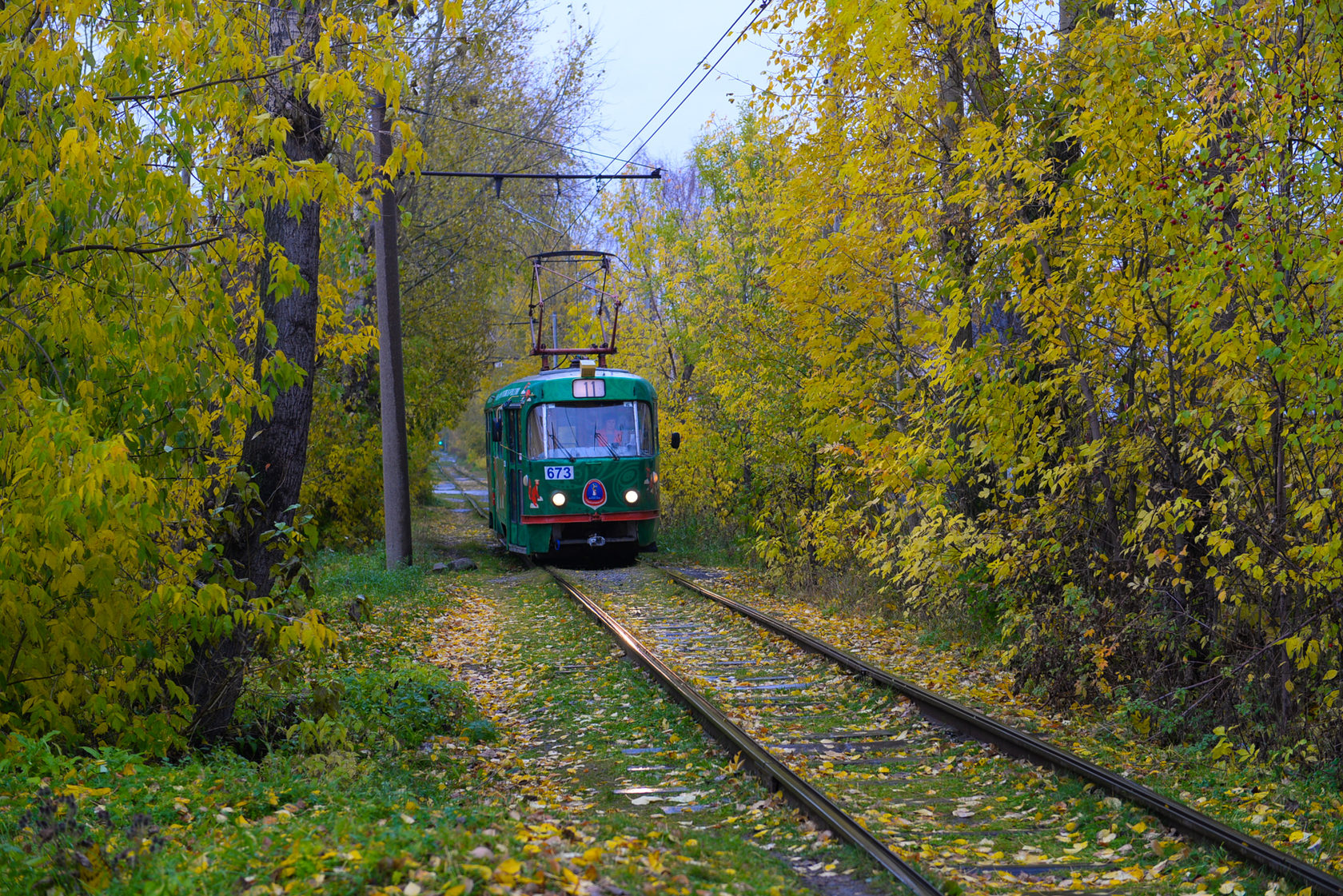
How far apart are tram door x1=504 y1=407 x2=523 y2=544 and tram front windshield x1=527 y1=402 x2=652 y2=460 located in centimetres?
32

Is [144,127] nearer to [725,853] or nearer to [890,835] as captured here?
[725,853]

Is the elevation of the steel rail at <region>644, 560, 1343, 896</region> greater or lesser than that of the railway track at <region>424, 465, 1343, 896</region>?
greater

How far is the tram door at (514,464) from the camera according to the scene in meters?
18.8

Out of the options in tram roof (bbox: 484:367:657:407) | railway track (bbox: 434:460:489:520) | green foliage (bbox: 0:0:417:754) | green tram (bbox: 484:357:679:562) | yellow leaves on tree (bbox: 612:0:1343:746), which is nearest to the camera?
green foliage (bbox: 0:0:417:754)

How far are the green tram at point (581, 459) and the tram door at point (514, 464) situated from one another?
14 millimetres

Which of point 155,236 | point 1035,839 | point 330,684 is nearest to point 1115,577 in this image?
point 1035,839

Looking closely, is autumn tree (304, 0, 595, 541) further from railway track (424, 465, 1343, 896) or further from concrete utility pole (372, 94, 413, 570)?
railway track (424, 465, 1343, 896)

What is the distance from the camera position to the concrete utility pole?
1695 cm

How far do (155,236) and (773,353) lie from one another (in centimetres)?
994

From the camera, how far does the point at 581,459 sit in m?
18.4

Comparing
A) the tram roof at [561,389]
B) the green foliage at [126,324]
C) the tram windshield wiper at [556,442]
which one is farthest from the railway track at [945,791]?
the tram roof at [561,389]

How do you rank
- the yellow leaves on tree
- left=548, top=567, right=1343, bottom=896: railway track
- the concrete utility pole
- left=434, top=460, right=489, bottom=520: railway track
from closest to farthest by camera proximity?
left=548, top=567, right=1343, bottom=896: railway track
the yellow leaves on tree
the concrete utility pole
left=434, top=460, right=489, bottom=520: railway track

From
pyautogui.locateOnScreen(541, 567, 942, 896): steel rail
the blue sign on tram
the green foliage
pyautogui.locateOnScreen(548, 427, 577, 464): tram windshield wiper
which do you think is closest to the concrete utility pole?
pyautogui.locateOnScreen(548, 427, 577, 464): tram windshield wiper

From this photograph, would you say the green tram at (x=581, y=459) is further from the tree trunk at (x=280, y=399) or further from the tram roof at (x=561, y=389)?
the tree trunk at (x=280, y=399)
